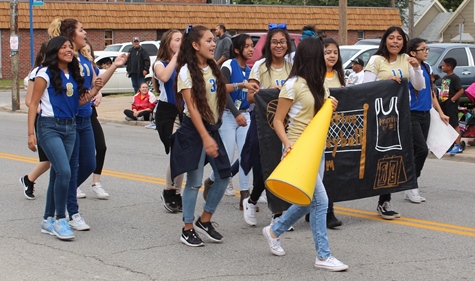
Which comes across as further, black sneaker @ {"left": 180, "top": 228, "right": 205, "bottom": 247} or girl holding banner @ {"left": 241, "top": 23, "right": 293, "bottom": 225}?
girl holding banner @ {"left": 241, "top": 23, "right": 293, "bottom": 225}

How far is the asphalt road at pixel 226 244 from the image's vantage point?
6.25m

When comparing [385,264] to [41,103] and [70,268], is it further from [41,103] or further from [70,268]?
[41,103]

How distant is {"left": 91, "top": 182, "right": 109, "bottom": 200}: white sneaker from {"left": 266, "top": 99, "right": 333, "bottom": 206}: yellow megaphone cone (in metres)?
3.84

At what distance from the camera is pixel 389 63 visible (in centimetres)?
827

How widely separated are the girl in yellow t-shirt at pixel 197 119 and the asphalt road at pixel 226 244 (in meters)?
0.55

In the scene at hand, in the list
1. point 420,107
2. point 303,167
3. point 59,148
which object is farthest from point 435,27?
point 303,167

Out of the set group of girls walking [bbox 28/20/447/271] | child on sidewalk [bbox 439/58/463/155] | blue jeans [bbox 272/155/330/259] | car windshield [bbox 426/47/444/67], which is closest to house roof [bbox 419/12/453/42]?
car windshield [bbox 426/47/444/67]

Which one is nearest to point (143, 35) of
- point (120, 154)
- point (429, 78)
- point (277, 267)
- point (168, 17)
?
point (168, 17)

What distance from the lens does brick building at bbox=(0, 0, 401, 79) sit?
37.8 meters

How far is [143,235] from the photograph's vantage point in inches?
297

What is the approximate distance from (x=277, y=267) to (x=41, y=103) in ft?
8.27

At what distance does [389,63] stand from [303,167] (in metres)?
2.77

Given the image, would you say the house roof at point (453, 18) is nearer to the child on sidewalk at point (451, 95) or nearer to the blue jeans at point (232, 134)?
the child on sidewalk at point (451, 95)

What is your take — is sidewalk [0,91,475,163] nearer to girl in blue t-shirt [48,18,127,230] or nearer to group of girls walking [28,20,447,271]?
group of girls walking [28,20,447,271]
